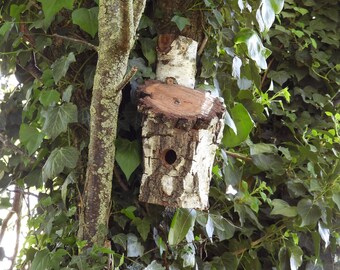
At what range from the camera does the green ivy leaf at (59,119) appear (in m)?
1.07

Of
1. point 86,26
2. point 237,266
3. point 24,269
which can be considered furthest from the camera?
point 237,266

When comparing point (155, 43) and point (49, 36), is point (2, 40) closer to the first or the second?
point (49, 36)

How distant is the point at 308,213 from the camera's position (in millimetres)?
1353

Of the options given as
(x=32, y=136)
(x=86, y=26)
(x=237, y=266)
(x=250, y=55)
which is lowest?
(x=237, y=266)

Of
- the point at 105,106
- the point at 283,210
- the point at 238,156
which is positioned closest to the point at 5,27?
the point at 105,106

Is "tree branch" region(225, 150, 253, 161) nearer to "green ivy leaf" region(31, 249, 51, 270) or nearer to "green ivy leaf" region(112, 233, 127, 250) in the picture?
"green ivy leaf" region(112, 233, 127, 250)

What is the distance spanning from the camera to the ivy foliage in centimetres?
109

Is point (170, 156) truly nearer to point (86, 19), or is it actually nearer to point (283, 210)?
point (86, 19)

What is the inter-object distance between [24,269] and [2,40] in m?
0.56

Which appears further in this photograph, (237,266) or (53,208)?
(237,266)

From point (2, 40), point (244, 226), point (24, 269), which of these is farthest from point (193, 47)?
point (24, 269)

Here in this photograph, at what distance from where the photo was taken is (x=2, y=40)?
117cm

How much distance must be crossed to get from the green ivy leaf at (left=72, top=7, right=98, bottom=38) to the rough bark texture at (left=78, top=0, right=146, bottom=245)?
0.35 feet

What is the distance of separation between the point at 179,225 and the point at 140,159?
0.18 meters
